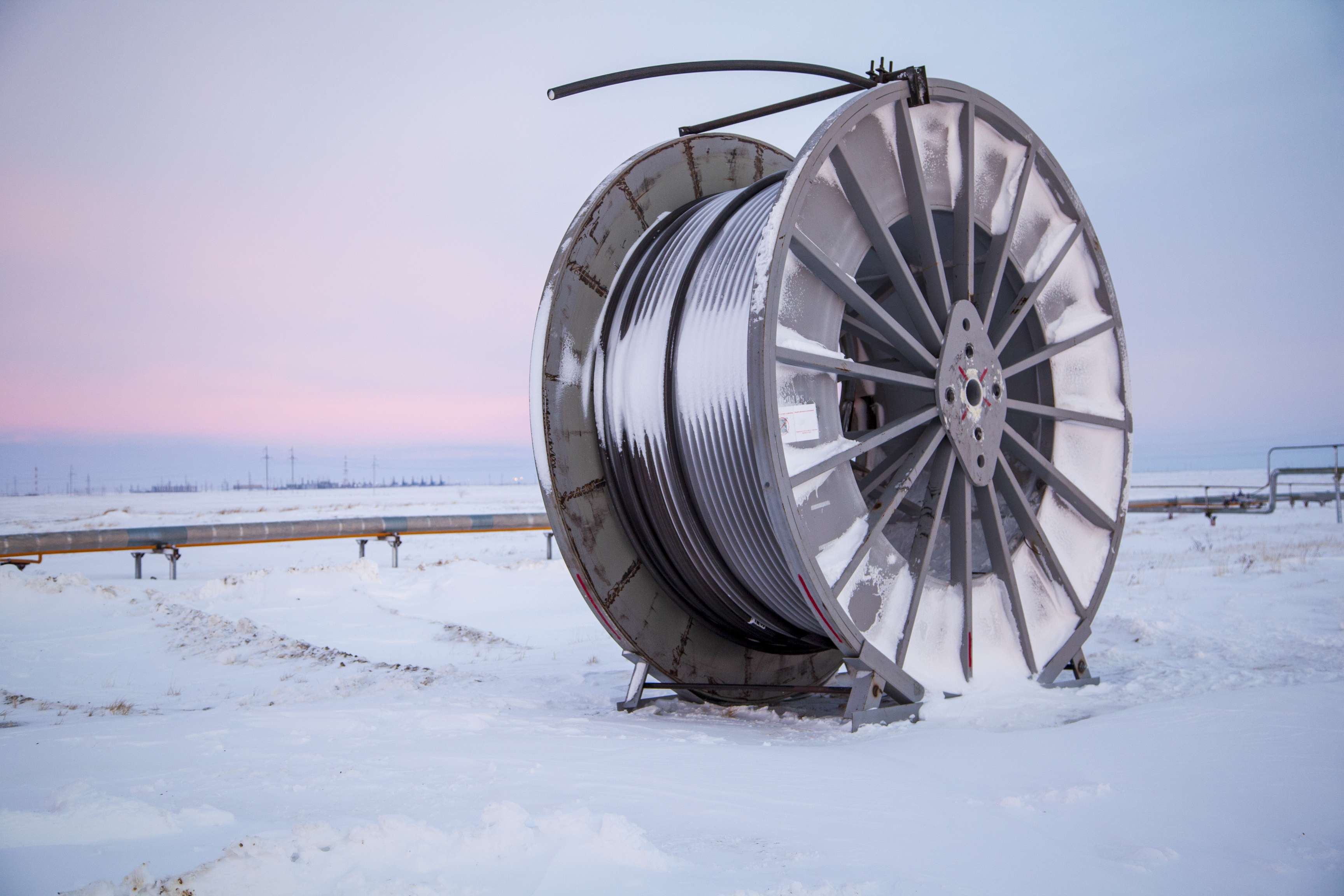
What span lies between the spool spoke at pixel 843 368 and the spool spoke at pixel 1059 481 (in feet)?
3.74

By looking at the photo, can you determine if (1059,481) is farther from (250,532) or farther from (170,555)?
(250,532)

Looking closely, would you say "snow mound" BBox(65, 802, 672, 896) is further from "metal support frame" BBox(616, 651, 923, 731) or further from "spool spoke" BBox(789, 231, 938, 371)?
"spool spoke" BBox(789, 231, 938, 371)

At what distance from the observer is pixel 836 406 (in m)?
5.75

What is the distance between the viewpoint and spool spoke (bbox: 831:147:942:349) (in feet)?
18.9

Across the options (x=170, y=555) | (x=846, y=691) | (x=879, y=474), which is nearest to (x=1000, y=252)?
(x=879, y=474)

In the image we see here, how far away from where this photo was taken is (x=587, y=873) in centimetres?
299

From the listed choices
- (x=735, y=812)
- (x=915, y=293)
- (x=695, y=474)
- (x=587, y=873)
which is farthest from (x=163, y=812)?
(x=915, y=293)

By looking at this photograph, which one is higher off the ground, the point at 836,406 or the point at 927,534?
the point at 836,406

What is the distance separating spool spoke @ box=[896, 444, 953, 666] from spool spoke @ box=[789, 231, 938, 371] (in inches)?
27.3

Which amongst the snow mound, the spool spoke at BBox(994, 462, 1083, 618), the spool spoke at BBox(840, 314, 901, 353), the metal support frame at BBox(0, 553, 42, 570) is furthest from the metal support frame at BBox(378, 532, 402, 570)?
the snow mound

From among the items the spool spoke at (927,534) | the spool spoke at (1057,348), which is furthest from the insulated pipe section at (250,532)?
the spool spoke at (1057,348)

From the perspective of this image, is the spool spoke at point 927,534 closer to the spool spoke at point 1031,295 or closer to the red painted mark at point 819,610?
the red painted mark at point 819,610

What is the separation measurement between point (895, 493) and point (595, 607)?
2206 mm

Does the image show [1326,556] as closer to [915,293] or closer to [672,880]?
[915,293]
